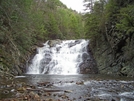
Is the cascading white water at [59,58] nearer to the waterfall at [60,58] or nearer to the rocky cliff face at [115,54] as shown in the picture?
the waterfall at [60,58]

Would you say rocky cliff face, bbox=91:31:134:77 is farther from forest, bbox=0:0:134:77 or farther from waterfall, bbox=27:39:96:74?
waterfall, bbox=27:39:96:74

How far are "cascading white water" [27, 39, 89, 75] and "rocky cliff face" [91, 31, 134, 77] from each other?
2.91m

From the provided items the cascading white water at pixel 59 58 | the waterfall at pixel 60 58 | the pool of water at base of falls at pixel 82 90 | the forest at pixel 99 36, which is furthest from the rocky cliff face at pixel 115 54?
the pool of water at base of falls at pixel 82 90

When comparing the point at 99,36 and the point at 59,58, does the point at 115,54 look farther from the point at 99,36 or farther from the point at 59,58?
the point at 59,58

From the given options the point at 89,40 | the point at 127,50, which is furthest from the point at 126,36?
the point at 89,40

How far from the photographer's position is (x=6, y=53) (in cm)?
2234

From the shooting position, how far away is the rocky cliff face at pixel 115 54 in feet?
76.8

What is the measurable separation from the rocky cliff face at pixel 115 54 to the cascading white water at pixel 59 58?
291 centimetres

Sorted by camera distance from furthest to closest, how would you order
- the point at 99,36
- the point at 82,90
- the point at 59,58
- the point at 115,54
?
the point at 59,58
the point at 99,36
the point at 115,54
the point at 82,90

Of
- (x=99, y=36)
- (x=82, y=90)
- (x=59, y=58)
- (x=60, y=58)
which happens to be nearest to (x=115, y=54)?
(x=99, y=36)

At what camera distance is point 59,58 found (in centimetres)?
3319

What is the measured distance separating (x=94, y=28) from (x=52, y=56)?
7.80 metres

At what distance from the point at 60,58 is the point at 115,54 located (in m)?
9.14

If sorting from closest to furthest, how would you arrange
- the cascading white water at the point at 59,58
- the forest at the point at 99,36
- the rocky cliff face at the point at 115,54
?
the forest at the point at 99,36, the rocky cliff face at the point at 115,54, the cascading white water at the point at 59,58
